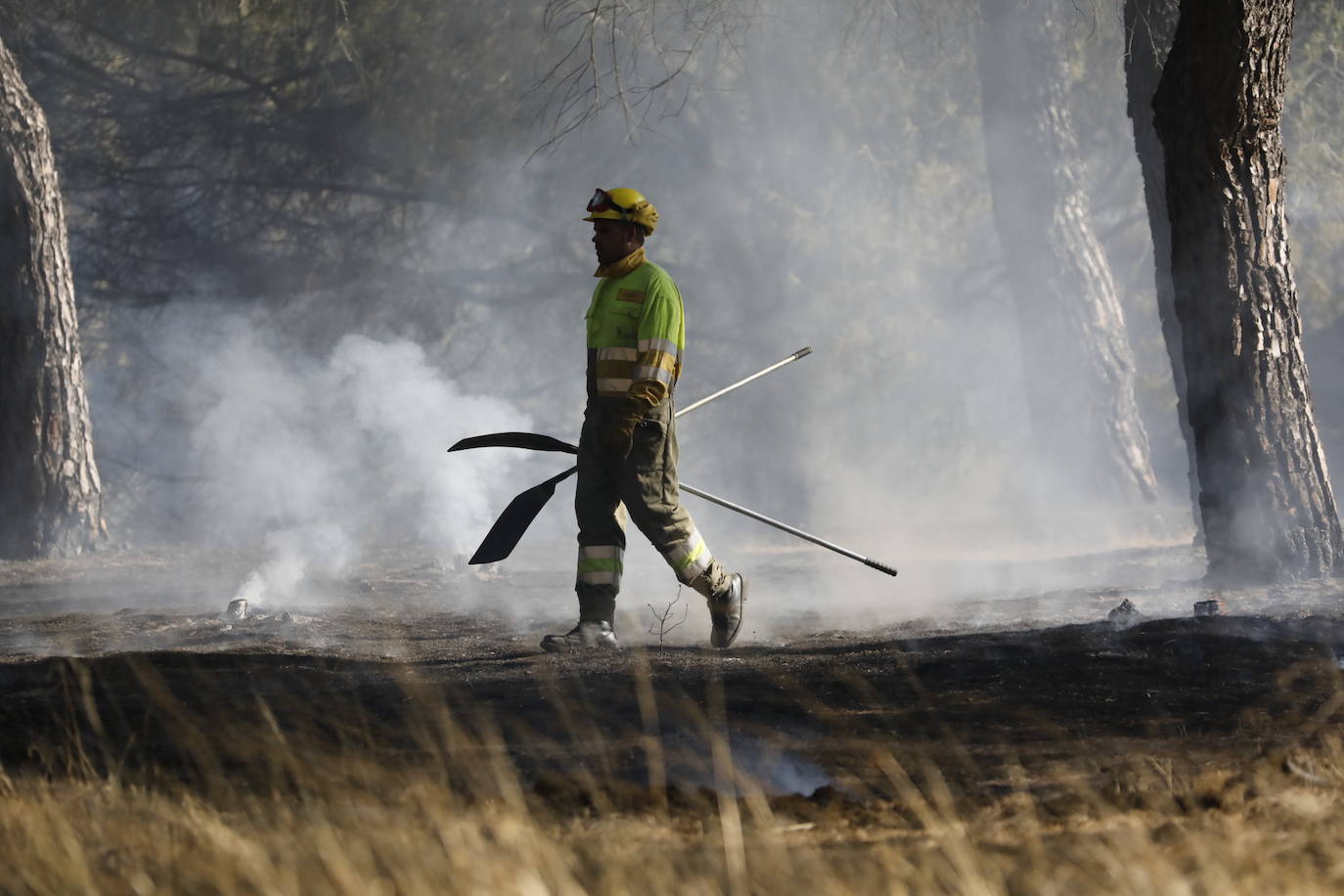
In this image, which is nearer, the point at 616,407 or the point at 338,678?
the point at 338,678

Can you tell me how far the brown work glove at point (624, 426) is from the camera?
→ 17.2ft

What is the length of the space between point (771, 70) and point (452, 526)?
6405 mm

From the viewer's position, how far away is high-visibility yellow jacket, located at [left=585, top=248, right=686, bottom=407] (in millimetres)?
5289

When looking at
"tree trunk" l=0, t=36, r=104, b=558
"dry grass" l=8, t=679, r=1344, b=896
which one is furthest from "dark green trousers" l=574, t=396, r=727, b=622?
"tree trunk" l=0, t=36, r=104, b=558

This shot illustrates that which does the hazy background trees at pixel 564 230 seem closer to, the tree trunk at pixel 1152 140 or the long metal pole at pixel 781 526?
the tree trunk at pixel 1152 140

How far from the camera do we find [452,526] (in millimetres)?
11016

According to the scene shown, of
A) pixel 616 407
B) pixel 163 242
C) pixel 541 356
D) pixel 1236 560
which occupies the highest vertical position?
pixel 163 242

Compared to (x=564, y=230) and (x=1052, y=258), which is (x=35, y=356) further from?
(x=1052, y=258)

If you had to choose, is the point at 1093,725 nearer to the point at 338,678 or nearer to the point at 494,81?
the point at 338,678

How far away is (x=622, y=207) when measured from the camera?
17.7ft

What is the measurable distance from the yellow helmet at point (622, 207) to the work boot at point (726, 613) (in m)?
1.47

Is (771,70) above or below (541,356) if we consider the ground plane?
above

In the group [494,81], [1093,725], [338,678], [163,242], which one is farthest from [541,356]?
[1093,725]

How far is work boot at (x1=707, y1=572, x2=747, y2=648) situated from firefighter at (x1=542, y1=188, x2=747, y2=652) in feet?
0.27
